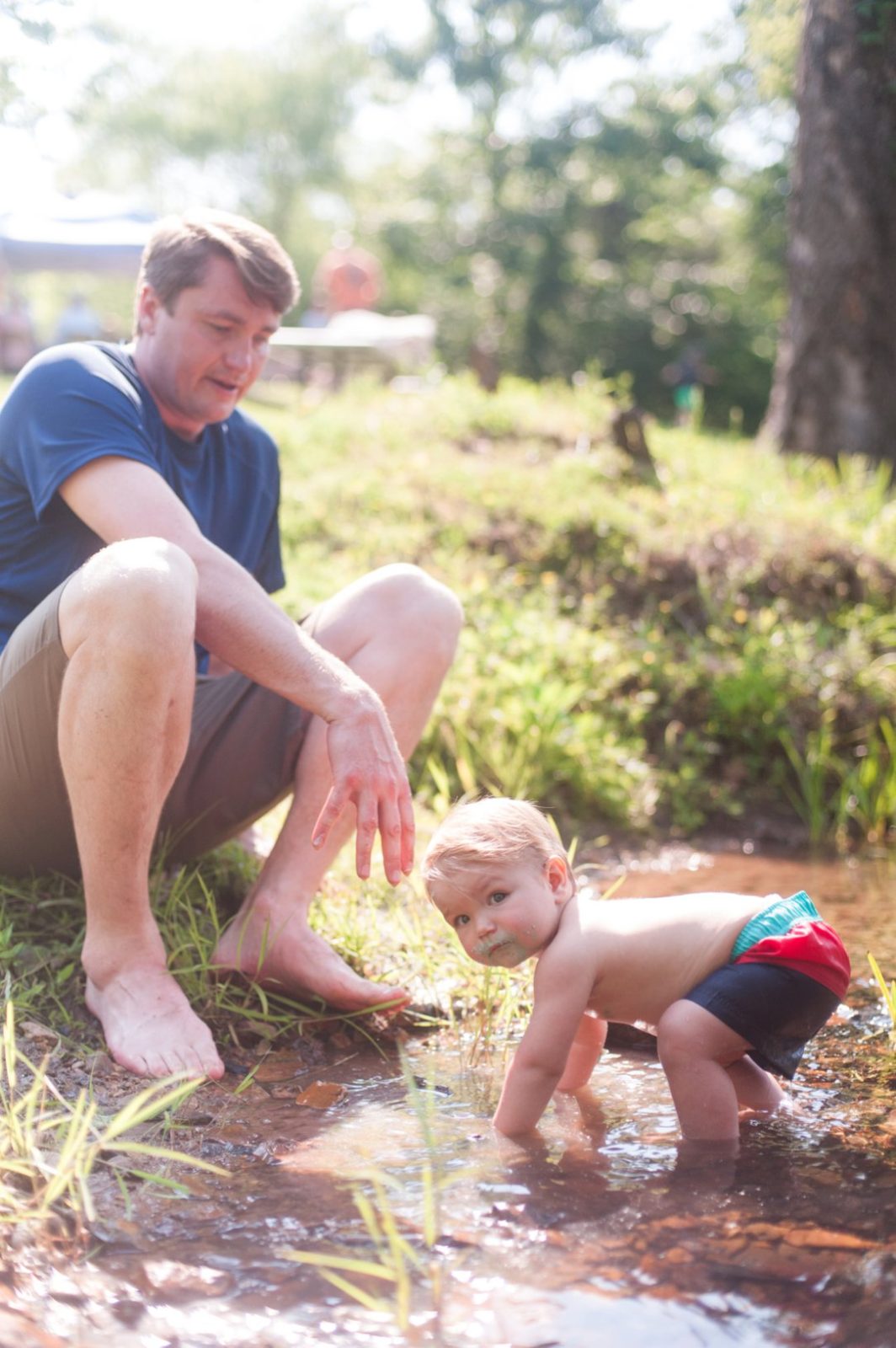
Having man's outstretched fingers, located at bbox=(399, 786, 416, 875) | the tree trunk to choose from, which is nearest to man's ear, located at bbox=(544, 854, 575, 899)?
man's outstretched fingers, located at bbox=(399, 786, 416, 875)

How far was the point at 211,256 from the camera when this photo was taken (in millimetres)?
2857

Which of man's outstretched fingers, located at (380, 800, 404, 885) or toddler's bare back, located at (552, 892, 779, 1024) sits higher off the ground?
man's outstretched fingers, located at (380, 800, 404, 885)

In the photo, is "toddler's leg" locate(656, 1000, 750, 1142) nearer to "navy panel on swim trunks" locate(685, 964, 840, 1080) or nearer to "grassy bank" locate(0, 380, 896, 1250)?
"navy panel on swim trunks" locate(685, 964, 840, 1080)

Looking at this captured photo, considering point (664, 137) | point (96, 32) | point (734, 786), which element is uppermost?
point (664, 137)

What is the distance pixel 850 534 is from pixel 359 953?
3.62 m

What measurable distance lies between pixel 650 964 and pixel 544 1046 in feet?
0.81

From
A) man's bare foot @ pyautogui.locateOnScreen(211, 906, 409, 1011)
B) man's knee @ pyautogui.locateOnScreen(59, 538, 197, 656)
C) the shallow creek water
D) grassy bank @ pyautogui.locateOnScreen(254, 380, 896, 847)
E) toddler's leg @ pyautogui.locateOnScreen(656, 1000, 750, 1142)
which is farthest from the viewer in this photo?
grassy bank @ pyautogui.locateOnScreen(254, 380, 896, 847)

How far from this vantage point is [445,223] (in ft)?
68.4

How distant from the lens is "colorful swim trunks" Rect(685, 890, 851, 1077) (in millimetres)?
2199

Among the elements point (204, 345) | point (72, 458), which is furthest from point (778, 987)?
point (204, 345)

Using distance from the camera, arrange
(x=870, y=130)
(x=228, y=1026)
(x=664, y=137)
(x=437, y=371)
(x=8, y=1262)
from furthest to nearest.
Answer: (x=664, y=137) → (x=437, y=371) → (x=870, y=130) → (x=228, y=1026) → (x=8, y=1262)

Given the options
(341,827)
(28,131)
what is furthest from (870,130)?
(341,827)

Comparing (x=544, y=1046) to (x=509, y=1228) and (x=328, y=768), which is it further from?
(x=328, y=768)

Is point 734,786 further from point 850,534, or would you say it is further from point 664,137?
point 664,137
